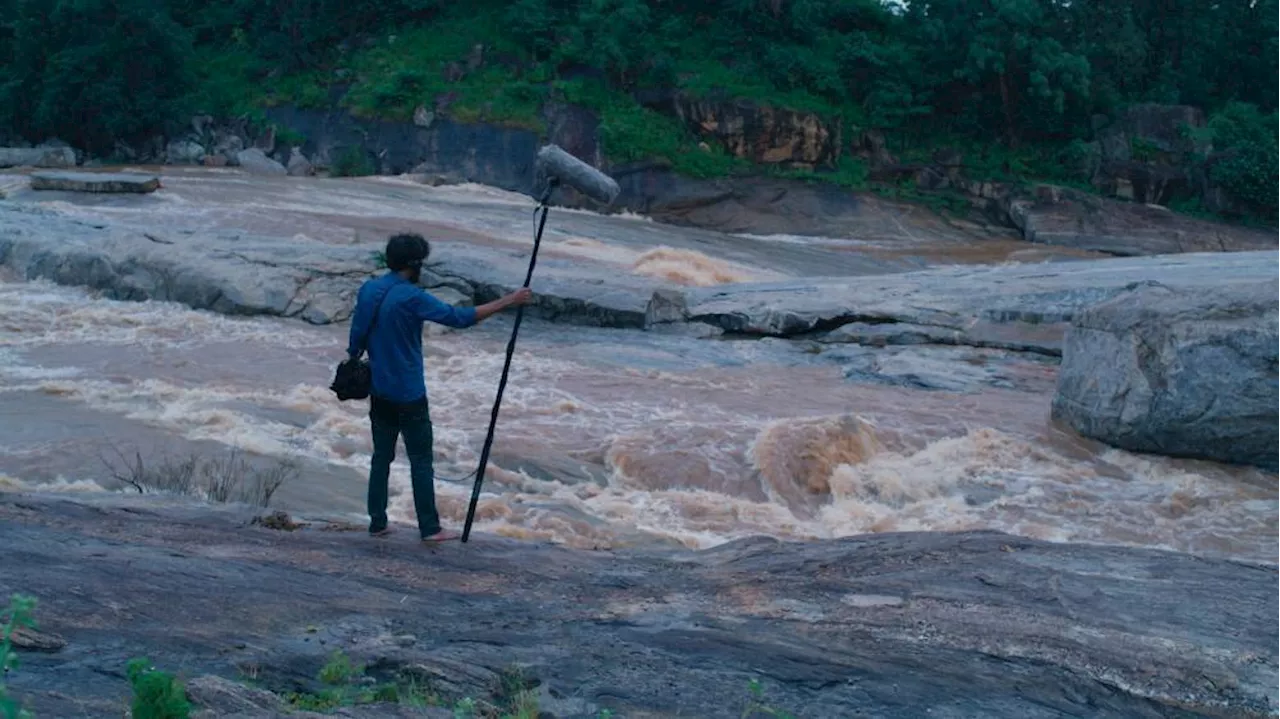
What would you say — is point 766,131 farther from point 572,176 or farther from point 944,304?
point 572,176

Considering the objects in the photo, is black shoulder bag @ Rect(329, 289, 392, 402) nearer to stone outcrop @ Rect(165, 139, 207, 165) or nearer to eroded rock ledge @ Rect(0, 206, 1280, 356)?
eroded rock ledge @ Rect(0, 206, 1280, 356)

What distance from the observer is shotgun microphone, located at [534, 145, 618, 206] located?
5.87m

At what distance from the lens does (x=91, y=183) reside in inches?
887

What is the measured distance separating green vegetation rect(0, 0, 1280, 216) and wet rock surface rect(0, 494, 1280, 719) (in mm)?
29067

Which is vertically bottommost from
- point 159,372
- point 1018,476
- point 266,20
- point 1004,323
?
point 159,372

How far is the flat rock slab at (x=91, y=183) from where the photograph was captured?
22438mm

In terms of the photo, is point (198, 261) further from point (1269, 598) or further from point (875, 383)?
point (1269, 598)

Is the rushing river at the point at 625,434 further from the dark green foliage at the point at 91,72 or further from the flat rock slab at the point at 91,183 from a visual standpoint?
the dark green foliage at the point at 91,72

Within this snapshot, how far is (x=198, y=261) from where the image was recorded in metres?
15.4

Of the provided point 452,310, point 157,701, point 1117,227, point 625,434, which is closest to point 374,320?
point 452,310

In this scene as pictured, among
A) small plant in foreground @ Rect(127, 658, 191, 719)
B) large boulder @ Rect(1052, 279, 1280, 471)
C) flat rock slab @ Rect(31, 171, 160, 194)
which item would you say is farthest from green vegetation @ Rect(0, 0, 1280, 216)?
small plant in foreground @ Rect(127, 658, 191, 719)

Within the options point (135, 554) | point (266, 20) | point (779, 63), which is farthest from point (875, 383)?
point (266, 20)

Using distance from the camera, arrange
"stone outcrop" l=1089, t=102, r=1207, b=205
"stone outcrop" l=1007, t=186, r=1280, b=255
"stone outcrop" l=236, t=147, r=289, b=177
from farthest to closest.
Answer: "stone outcrop" l=1089, t=102, r=1207, b=205 < "stone outcrop" l=236, t=147, r=289, b=177 < "stone outcrop" l=1007, t=186, r=1280, b=255

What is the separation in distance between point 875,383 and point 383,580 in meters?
8.55
